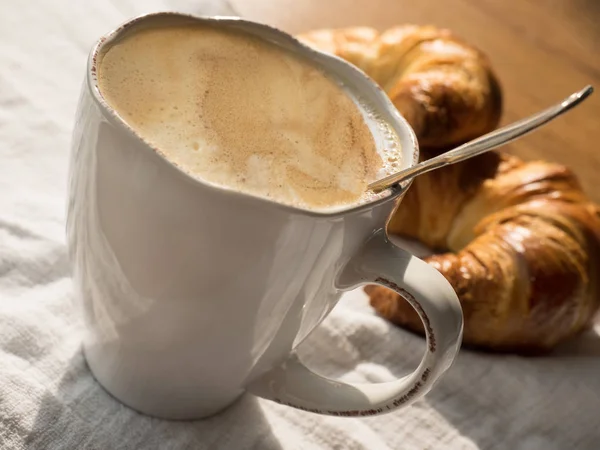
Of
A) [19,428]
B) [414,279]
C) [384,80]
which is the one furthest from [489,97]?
[19,428]

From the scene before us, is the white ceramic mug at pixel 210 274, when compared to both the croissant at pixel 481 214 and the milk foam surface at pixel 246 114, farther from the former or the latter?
the croissant at pixel 481 214

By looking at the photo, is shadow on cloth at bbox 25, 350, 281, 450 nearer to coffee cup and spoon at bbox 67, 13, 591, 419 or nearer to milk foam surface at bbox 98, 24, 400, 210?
coffee cup and spoon at bbox 67, 13, 591, 419

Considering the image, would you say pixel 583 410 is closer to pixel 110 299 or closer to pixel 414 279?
pixel 414 279

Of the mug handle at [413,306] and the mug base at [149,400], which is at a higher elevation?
the mug handle at [413,306]

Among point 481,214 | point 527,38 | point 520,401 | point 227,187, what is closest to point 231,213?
point 227,187

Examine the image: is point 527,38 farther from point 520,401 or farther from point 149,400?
point 149,400

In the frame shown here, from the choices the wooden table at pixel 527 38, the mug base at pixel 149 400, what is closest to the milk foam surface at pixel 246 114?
the mug base at pixel 149 400

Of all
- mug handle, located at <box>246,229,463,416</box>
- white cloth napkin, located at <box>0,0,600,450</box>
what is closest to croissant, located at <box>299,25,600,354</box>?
white cloth napkin, located at <box>0,0,600,450</box>
